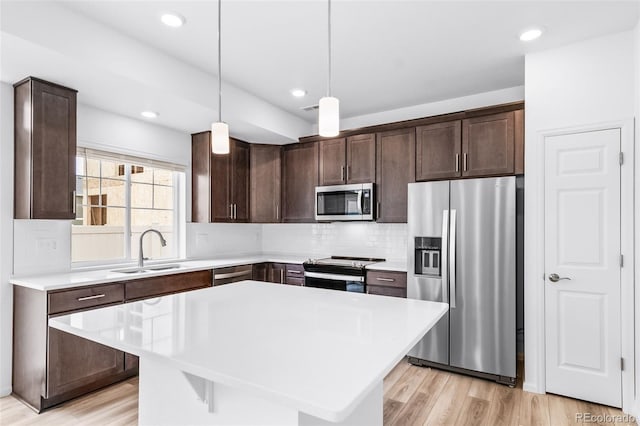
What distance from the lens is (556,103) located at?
2812 mm

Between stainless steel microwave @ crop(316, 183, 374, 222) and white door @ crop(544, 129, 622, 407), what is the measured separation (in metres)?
1.69

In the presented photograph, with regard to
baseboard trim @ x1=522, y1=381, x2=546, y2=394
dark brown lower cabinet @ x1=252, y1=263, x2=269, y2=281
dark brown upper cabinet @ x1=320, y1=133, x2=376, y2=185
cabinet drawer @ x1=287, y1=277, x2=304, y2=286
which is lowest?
baseboard trim @ x1=522, y1=381, x2=546, y2=394

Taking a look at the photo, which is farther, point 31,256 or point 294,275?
point 294,275

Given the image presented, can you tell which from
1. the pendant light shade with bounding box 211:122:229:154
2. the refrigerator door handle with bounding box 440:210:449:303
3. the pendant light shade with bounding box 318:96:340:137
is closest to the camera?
the pendant light shade with bounding box 318:96:340:137

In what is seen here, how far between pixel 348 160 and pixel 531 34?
2074 millimetres

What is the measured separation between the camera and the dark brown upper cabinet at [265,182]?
183 inches

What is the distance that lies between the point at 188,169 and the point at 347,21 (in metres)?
2.57

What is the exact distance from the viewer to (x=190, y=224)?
4.28 m

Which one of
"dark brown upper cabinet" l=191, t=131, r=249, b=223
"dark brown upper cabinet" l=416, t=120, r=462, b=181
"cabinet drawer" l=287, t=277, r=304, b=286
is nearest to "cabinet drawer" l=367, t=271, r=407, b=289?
"cabinet drawer" l=287, t=277, r=304, b=286

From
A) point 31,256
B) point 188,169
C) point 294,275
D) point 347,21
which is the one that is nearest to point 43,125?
point 31,256

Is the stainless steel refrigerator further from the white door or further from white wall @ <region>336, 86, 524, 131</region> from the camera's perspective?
white wall @ <region>336, 86, 524, 131</region>

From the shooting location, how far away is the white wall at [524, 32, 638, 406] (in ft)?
8.54

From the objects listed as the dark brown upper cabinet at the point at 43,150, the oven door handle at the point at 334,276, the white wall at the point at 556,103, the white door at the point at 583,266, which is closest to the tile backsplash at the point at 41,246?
the dark brown upper cabinet at the point at 43,150

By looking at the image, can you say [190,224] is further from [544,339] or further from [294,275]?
[544,339]
